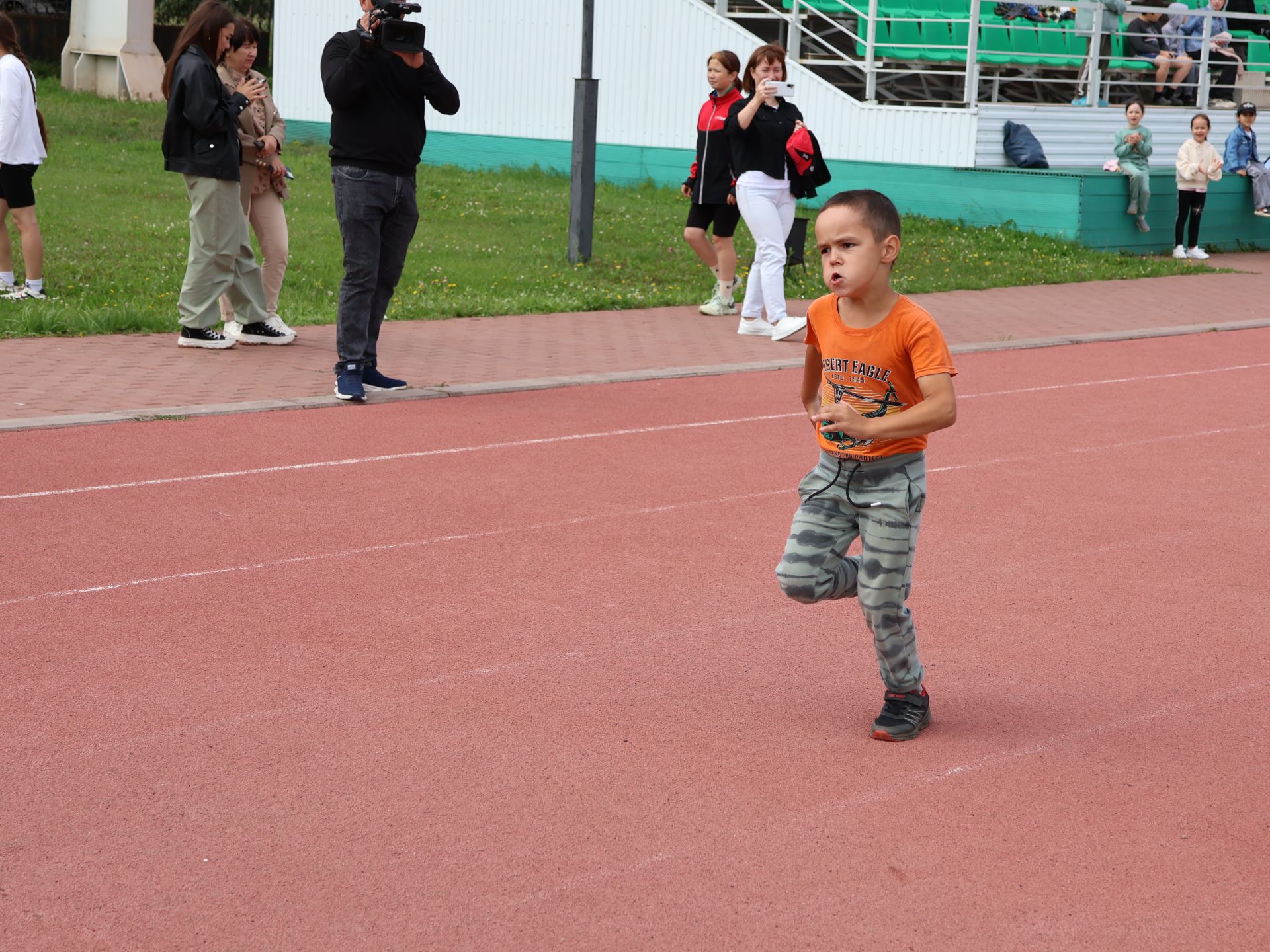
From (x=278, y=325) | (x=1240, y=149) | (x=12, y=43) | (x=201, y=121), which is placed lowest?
(x=278, y=325)

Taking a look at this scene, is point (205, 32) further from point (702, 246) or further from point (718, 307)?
point (718, 307)

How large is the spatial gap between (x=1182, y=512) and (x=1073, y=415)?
2.42 meters

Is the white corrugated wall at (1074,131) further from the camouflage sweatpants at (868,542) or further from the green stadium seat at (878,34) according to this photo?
the camouflage sweatpants at (868,542)

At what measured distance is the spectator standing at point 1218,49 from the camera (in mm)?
24953

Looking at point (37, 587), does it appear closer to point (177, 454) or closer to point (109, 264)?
point (177, 454)

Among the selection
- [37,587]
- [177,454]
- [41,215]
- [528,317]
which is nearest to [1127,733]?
[37,587]

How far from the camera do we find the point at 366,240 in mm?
9211

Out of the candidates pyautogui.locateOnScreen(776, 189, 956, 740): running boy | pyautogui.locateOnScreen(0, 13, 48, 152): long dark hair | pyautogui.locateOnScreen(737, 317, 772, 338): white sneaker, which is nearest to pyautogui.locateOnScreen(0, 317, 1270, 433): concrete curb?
pyautogui.locateOnScreen(737, 317, 772, 338): white sneaker

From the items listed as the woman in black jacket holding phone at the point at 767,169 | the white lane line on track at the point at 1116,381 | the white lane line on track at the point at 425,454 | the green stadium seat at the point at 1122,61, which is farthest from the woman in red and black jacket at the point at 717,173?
the green stadium seat at the point at 1122,61

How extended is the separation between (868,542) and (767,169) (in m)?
8.39

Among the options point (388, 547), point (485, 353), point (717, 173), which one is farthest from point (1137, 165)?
point (388, 547)

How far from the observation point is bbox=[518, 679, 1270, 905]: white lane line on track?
12.5ft

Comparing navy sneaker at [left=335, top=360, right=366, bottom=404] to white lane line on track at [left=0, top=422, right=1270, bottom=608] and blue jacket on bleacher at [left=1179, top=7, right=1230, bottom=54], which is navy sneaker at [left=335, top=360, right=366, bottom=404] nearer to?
white lane line on track at [left=0, top=422, right=1270, bottom=608]

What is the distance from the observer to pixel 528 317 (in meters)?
13.7
